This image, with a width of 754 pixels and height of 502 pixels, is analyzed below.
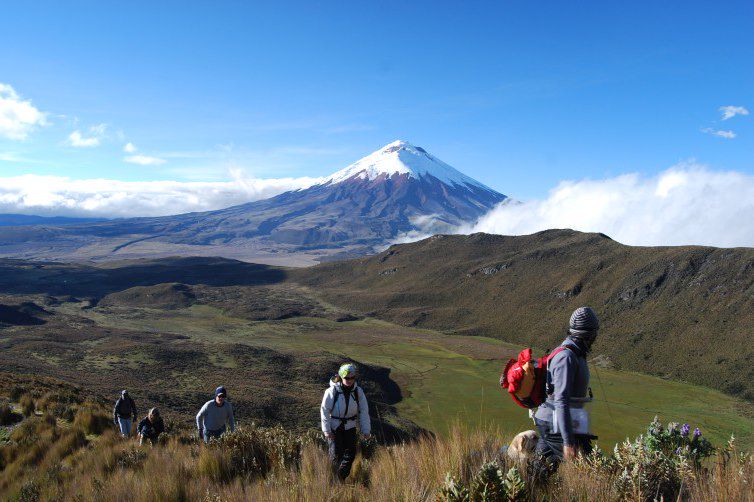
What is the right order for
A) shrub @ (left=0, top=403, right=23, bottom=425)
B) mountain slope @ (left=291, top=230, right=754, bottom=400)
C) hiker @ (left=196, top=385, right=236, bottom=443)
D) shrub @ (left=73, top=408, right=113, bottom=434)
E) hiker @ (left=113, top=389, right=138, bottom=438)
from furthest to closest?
mountain slope @ (left=291, top=230, right=754, bottom=400)
shrub @ (left=73, top=408, right=113, bottom=434)
shrub @ (left=0, top=403, right=23, bottom=425)
hiker @ (left=113, top=389, right=138, bottom=438)
hiker @ (left=196, top=385, right=236, bottom=443)

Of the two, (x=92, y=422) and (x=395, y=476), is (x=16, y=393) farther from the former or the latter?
(x=395, y=476)

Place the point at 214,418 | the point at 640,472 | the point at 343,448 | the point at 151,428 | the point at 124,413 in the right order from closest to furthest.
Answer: the point at 640,472, the point at 343,448, the point at 214,418, the point at 151,428, the point at 124,413

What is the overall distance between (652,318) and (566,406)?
6709 centimetres

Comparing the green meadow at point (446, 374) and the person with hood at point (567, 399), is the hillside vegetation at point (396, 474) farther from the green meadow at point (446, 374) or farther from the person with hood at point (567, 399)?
the green meadow at point (446, 374)

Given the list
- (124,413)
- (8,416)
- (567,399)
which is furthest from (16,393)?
(567,399)

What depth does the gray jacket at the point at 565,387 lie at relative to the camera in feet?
13.6

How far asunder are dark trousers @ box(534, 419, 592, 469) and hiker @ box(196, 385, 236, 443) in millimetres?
6553

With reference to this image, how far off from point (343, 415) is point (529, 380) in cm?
295

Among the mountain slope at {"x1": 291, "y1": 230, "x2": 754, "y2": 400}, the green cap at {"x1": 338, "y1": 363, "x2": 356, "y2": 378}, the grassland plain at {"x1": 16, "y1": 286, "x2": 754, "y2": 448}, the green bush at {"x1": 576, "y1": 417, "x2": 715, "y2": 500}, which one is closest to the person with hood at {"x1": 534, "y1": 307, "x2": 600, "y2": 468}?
the green bush at {"x1": 576, "y1": 417, "x2": 715, "y2": 500}

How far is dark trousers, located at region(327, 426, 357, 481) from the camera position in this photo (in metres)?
6.12

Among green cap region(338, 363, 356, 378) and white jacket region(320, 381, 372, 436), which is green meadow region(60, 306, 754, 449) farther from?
green cap region(338, 363, 356, 378)

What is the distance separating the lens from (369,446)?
7.75 metres

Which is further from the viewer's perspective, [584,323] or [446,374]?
[446,374]

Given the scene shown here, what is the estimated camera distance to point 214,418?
9.31 m
